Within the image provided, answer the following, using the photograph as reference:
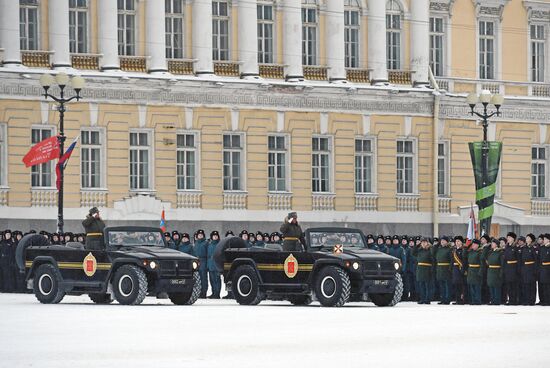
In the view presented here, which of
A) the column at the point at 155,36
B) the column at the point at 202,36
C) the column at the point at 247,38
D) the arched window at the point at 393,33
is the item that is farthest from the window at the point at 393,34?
the column at the point at 155,36

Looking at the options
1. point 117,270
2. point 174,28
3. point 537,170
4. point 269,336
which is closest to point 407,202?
point 537,170

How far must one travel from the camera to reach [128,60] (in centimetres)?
6372

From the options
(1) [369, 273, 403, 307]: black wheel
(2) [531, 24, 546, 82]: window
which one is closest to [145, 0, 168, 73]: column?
(2) [531, 24, 546, 82]: window

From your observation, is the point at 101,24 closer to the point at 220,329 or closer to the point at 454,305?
the point at 454,305

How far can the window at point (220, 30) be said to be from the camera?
2611 inches

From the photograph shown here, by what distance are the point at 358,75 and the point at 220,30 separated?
5.85 m

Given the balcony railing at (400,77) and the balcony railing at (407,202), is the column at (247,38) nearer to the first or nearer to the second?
the balcony railing at (400,77)

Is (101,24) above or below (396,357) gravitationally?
above

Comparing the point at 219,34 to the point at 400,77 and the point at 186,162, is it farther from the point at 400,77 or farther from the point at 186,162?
the point at 400,77

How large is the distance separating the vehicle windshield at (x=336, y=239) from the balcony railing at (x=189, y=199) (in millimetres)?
22041

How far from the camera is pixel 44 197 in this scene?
6106 cm

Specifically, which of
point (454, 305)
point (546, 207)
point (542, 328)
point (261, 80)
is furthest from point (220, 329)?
point (546, 207)

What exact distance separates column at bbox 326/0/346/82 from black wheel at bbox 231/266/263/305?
27.5 m

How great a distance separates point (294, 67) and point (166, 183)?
657 cm
